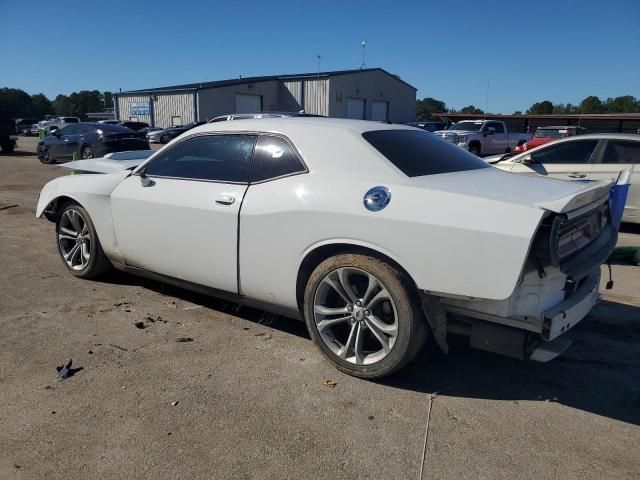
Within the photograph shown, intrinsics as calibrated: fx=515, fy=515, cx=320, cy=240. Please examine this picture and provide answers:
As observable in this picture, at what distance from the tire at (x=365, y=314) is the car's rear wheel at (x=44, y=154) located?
725 inches

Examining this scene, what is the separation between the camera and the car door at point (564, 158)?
Result: 7777mm

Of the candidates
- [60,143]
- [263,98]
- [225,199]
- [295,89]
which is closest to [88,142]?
[60,143]

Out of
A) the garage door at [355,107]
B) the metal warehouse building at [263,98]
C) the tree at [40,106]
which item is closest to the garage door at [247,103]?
the metal warehouse building at [263,98]

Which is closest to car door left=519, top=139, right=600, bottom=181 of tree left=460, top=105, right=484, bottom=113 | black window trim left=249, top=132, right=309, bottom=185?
black window trim left=249, top=132, right=309, bottom=185

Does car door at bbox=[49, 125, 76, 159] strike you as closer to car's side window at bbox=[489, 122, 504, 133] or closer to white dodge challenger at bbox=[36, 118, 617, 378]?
white dodge challenger at bbox=[36, 118, 617, 378]

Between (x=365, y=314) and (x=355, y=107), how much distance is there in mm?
41435

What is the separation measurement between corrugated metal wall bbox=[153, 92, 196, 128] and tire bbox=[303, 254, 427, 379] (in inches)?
Answer: 1466

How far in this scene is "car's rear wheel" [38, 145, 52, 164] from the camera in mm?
18688

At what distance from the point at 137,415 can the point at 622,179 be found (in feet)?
11.8

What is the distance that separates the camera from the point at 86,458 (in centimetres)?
248

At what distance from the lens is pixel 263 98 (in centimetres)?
4181

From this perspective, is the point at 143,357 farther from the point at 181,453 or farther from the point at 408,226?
the point at 408,226

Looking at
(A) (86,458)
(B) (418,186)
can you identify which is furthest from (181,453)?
(B) (418,186)

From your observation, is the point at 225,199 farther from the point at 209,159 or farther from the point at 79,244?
the point at 79,244
